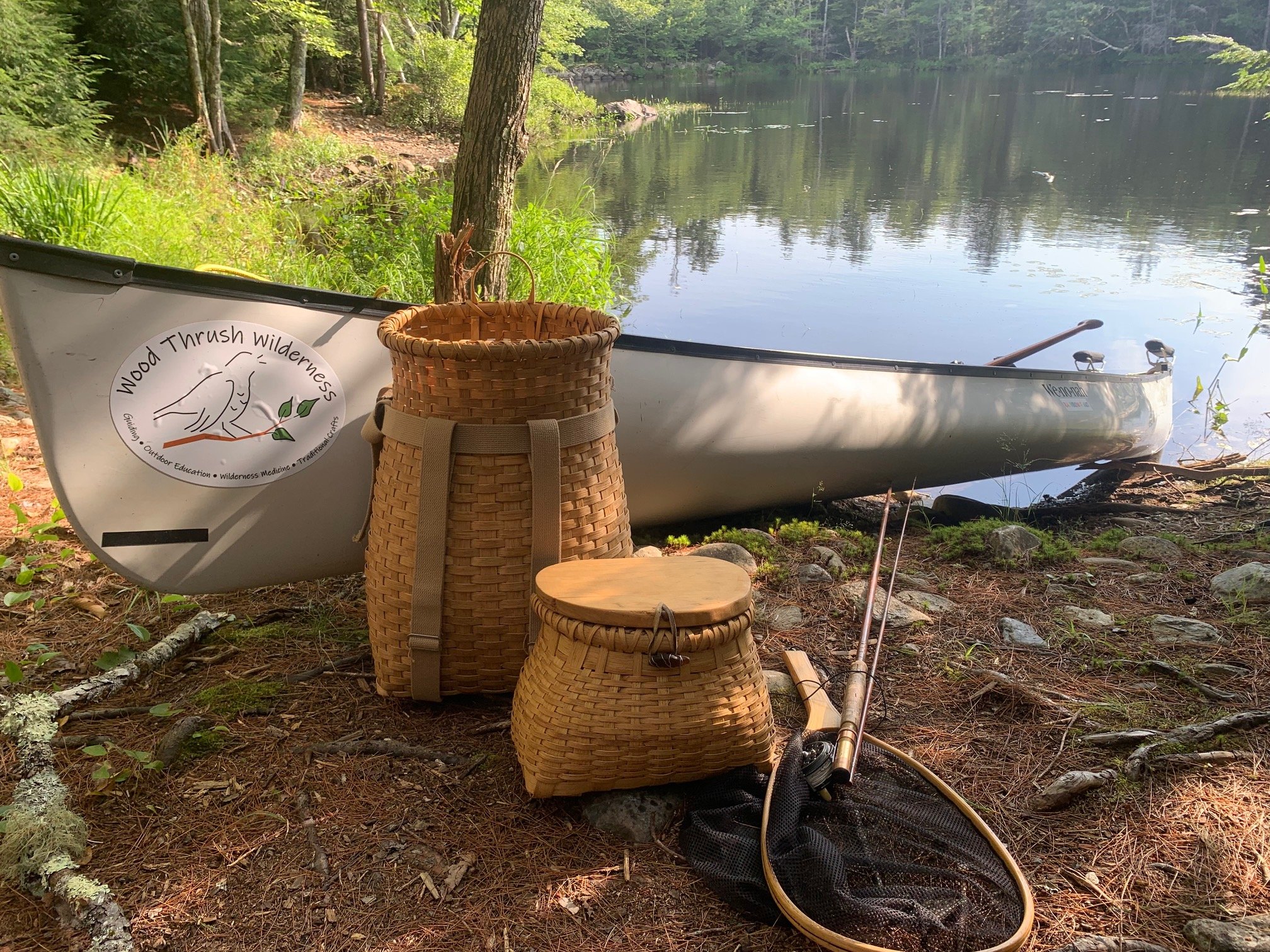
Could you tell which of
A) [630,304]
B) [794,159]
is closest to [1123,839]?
[630,304]

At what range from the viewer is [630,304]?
23.5 feet

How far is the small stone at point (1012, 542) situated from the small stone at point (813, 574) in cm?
72

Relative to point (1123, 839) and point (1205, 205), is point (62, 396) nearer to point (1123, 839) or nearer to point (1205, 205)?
point (1123, 839)

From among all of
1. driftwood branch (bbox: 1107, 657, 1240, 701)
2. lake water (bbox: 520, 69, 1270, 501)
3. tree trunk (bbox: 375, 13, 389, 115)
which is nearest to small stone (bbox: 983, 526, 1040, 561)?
driftwood branch (bbox: 1107, 657, 1240, 701)

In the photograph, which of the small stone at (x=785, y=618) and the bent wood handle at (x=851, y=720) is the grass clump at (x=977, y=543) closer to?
the small stone at (x=785, y=618)

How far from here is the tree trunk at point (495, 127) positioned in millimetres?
3412

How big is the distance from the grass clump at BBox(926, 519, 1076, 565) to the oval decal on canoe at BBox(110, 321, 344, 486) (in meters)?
2.24

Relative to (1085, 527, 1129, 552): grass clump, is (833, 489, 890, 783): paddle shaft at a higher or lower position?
higher

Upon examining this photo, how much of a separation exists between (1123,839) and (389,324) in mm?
1841

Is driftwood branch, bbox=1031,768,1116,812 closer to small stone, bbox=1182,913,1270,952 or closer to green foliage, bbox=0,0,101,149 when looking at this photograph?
small stone, bbox=1182,913,1270,952

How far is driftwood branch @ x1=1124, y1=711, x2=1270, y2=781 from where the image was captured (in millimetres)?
1797

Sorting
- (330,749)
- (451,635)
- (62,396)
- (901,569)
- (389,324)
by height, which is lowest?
(901,569)

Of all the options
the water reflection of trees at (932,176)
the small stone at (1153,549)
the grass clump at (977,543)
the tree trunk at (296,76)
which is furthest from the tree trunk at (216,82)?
the small stone at (1153,549)

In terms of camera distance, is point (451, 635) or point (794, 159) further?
point (794, 159)
